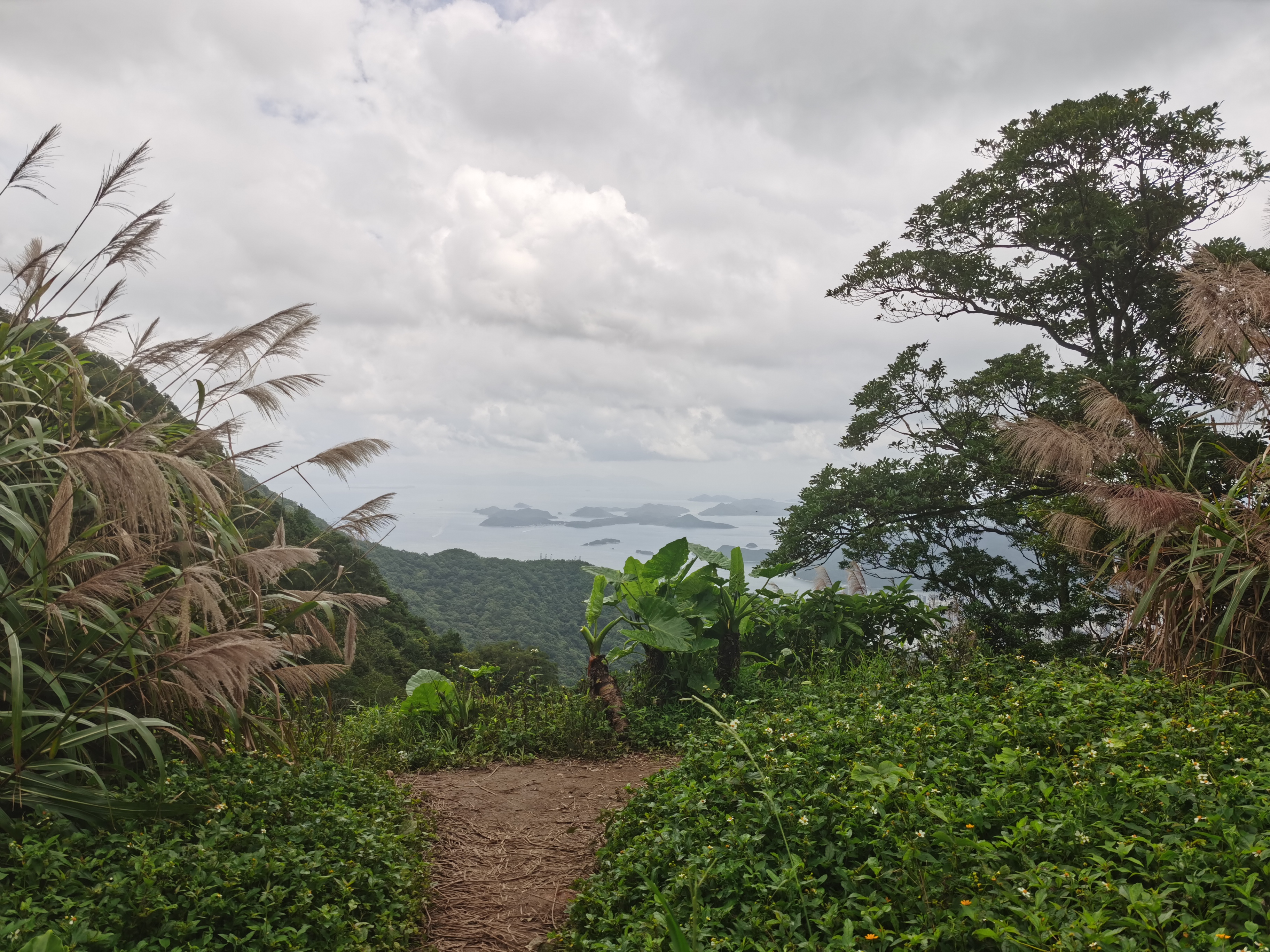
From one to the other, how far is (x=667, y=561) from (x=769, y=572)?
3.76 ft

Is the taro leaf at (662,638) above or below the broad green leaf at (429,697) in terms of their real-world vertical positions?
above

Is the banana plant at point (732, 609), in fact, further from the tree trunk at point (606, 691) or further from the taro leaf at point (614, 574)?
the tree trunk at point (606, 691)

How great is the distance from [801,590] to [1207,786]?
4.39m

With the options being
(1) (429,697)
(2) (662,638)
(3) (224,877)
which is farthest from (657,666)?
(3) (224,877)

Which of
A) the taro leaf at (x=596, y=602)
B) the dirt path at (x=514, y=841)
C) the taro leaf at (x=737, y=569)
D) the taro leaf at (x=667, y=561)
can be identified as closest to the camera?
the dirt path at (x=514, y=841)

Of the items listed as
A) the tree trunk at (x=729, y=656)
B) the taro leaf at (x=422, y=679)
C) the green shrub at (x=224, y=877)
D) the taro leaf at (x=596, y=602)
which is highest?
the taro leaf at (x=596, y=602)

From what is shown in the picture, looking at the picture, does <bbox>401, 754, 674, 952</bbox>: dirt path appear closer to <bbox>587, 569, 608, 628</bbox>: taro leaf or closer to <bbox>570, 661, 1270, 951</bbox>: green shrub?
<bbox>570, 661, 1270, 951</bbox>: green shrub

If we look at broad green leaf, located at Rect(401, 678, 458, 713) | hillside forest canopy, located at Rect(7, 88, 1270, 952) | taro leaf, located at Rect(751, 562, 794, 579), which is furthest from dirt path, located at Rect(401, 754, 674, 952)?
taro leaf, located at Rect(751, 562, 794, 579)

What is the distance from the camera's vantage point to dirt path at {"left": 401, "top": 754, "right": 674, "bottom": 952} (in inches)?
125

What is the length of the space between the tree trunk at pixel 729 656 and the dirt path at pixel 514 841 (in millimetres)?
1143

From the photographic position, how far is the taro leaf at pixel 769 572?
6.86m

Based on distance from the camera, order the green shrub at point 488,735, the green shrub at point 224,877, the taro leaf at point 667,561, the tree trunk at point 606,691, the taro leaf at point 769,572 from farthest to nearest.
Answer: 1. the taro leaf at point 769,572
2. the taro leaf at point 667,561
3. the tree trunk at point 606,691
4. the green shrub at point 488,735
5. the green shrub at point 224,877

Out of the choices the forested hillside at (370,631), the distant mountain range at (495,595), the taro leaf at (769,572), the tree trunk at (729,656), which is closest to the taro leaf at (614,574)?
the tree trunk at (729,656)

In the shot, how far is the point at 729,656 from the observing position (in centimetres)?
630
